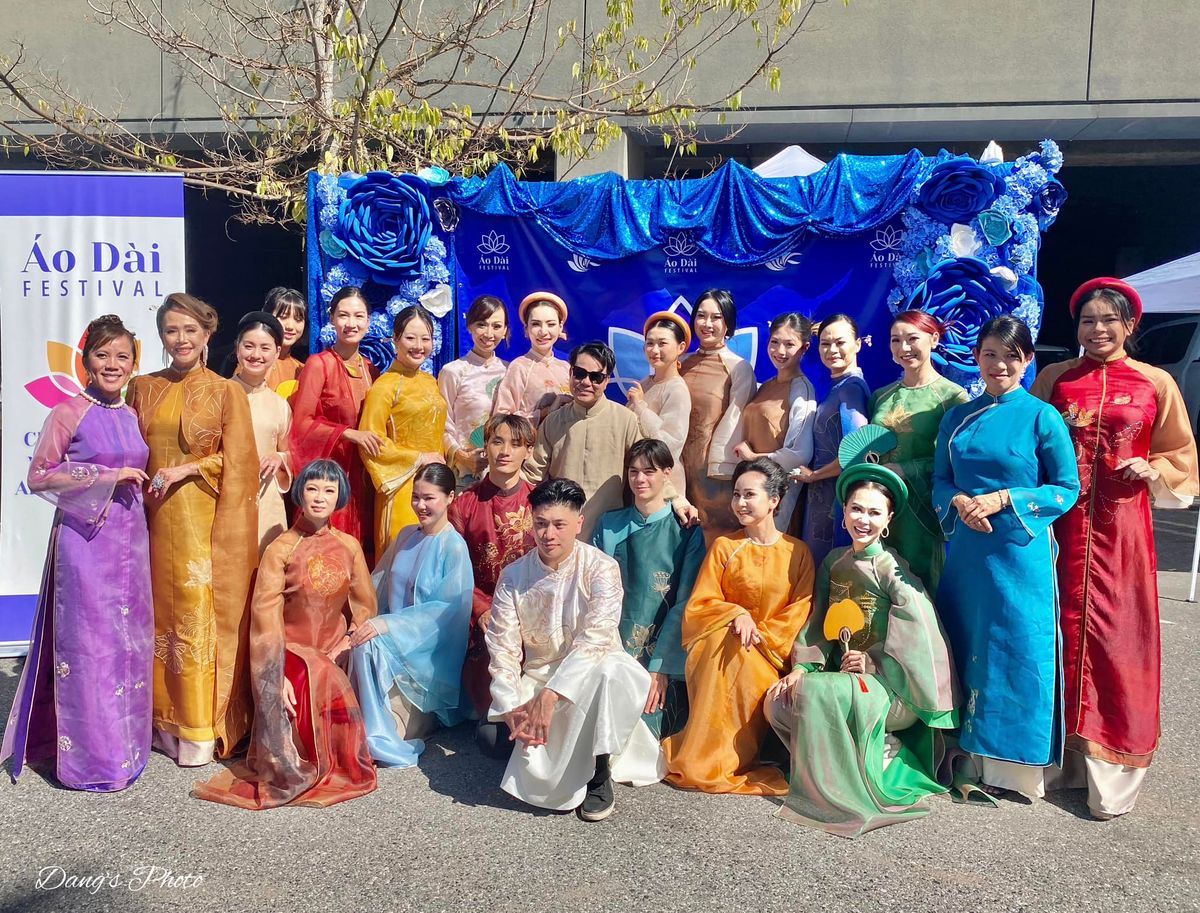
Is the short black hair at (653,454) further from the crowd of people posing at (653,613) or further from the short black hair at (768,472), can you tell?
the short black hair at (768,472)

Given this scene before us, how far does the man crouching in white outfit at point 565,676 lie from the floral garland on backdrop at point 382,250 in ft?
5.83

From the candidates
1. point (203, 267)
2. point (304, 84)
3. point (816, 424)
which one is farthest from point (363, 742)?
point (203, 267)

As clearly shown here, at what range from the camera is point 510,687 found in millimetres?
3195

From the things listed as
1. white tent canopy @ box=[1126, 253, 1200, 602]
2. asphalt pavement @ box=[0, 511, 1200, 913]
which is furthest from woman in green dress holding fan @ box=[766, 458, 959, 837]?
white tent canopy @ box=[1126, 253, 1200, 602]

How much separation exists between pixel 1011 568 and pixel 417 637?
197 centimetres

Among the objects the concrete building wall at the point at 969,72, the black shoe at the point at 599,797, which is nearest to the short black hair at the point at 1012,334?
the black shoe at the point at 599,797

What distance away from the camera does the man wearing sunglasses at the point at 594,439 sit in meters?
3.88

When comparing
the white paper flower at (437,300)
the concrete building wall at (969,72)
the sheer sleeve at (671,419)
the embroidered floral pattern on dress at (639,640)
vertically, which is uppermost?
the concrete building wall at (969,72)

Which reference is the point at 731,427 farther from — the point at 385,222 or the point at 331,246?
the point at 331,246

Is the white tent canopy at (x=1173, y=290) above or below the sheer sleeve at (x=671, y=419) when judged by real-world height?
above

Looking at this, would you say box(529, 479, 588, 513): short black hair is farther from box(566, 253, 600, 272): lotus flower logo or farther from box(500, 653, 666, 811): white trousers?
box(566, 253, 600, 272): lotus flower logo

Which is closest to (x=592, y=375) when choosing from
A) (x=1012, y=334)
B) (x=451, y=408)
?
(x=451, y=408)

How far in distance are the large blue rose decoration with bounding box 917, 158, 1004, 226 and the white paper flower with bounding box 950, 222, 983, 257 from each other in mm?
44

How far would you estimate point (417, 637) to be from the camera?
355 centimetres
